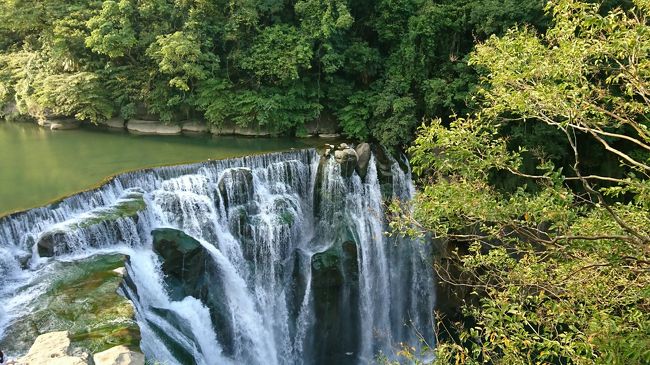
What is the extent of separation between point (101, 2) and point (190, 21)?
4.14 meters

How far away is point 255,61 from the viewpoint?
17609 millimetres

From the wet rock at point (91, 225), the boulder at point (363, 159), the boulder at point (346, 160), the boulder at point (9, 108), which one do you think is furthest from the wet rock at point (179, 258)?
the boulder at point (9, 108)

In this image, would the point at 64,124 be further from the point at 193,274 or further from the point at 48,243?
the point at 193,274

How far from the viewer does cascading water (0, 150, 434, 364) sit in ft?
31.4

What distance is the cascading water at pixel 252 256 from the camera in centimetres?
957

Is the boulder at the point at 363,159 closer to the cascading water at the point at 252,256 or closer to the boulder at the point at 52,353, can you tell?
the cascading water at the point at 252,256

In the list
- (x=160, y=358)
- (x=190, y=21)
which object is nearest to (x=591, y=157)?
(x=160, y=358)

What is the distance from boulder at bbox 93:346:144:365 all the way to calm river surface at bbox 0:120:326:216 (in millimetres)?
6486

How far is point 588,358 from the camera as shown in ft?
12.4

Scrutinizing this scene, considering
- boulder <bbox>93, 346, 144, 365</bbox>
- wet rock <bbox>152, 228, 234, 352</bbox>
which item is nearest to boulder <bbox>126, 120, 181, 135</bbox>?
wet rock <bbox>152, 228, 234, 352</bbox>

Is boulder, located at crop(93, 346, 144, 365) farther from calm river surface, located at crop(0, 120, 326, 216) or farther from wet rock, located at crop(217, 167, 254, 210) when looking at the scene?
wet rock, located at crop(217, 167, 254, 210)

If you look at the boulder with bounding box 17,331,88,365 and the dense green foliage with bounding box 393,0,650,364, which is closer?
the dense green foliage with bounding box 393,0,650,364

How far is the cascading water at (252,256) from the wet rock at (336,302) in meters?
0.03

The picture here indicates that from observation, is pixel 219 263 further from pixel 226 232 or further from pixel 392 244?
pixel 392 244
